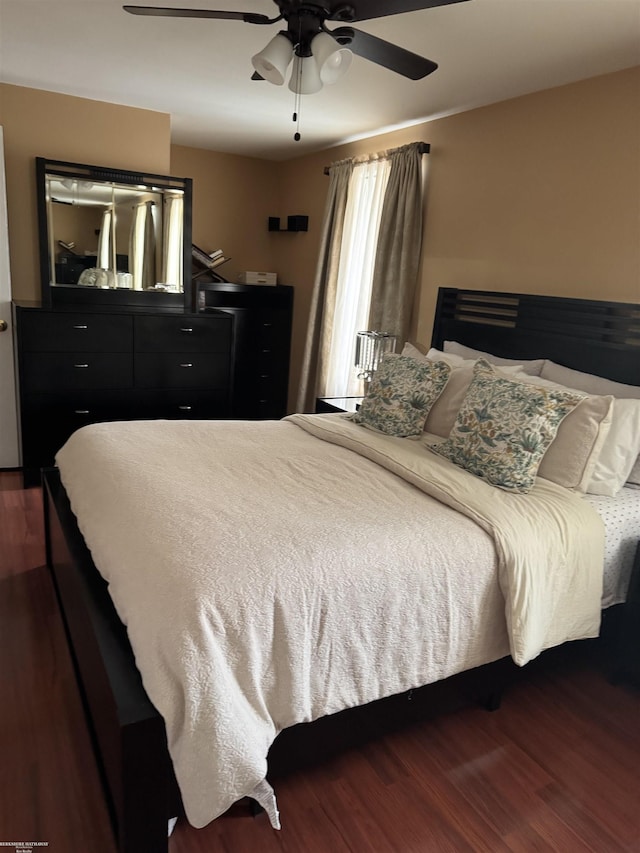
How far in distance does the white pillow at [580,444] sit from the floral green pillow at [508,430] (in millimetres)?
62

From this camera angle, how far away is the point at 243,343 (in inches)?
204

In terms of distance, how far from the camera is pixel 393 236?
3.83m

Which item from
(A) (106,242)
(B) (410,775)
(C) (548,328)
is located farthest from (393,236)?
(B) (410,775)

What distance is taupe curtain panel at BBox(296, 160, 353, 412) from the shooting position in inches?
172

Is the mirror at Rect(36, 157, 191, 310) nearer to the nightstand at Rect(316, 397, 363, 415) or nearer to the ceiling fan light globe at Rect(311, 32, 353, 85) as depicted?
the nightstand at Rect(316, 397, 363, 415)

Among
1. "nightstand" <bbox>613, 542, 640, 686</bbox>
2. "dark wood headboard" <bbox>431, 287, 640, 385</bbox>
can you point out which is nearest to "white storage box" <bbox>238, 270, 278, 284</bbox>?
"dark wood headboard" <bbox>431, 287, 640, 385</bbox>

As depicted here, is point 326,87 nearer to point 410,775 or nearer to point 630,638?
point 630,638

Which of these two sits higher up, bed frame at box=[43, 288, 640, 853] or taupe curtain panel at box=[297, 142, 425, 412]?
taupe curtain panel at box=[297, 142, 425, 412]

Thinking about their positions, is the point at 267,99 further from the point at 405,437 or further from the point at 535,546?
the point at 535,546

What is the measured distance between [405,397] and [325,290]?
2135 millimetres

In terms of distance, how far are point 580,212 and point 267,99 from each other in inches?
73.4

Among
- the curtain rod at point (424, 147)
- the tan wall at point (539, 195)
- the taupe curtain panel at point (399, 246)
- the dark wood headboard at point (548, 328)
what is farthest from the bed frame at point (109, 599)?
the curtain rod at point (424, 147)

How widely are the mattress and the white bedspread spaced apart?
0.30ft

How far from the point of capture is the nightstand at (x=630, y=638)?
210 cm
